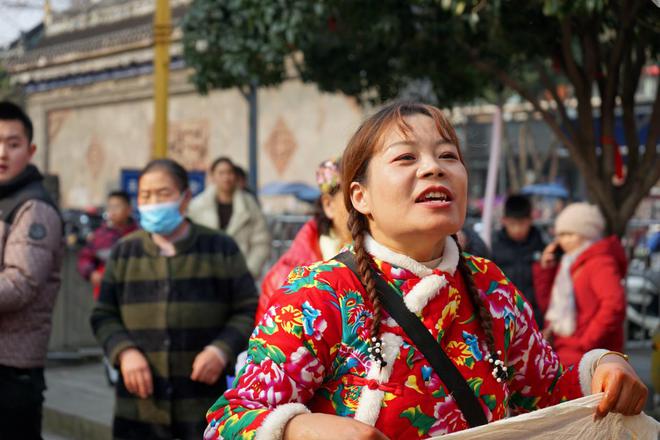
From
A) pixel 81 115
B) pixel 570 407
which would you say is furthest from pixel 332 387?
pixel 81 115

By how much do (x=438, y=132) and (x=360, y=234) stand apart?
0.93 feet

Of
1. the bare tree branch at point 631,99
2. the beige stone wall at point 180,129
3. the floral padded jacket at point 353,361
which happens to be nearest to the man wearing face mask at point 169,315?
the floral padded jacket at point 353,361

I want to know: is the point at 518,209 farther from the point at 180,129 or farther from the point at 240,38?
the point at 180,129

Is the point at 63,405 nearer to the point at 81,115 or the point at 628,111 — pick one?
the point at 628,111

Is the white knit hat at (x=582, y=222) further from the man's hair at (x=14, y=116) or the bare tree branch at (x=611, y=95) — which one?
the man's hair at (x=14, y=116)

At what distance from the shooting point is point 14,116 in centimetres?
480

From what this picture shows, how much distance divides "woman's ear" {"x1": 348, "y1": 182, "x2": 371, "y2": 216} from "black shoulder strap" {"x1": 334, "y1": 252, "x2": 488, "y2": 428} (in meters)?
0.26

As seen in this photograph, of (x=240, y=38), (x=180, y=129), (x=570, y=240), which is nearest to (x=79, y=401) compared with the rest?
(x=240, y=38)

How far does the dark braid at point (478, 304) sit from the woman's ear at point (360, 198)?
241mm

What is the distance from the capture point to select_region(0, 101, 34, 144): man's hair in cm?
479

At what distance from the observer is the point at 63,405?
9.14 meters

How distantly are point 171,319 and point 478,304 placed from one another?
2649 millimetres

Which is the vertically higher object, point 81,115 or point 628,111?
point 81,115

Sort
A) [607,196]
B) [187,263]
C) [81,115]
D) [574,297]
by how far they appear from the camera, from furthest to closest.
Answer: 1. [81,115]
2. [607,196]
3. [574,297]
4. [187,263]
